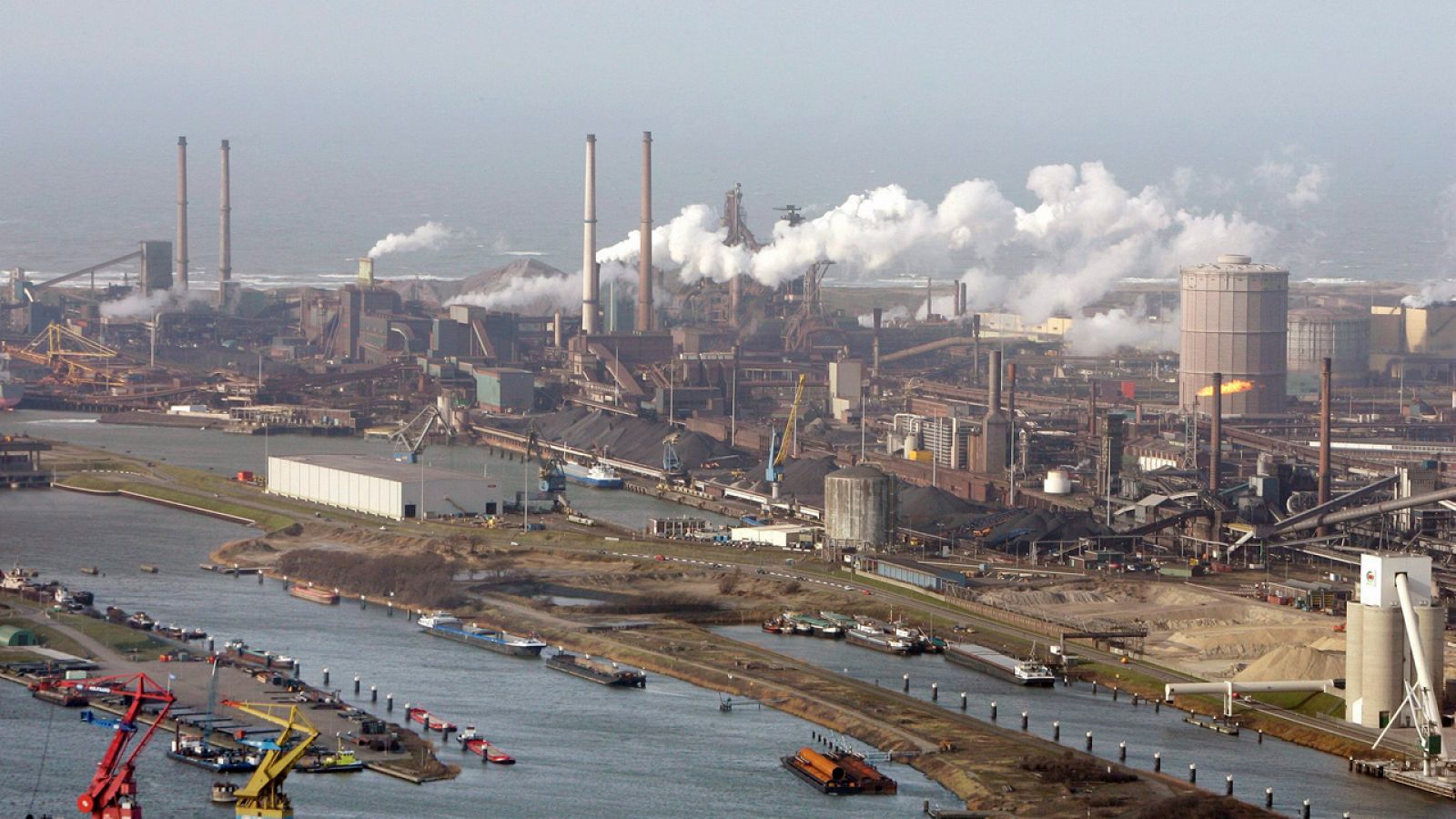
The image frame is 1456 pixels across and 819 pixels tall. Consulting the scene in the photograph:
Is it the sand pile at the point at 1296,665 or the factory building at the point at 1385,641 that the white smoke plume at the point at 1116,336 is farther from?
the factory building at the point at 1385,641

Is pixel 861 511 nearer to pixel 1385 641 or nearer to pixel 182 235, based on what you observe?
pixel 1385 641

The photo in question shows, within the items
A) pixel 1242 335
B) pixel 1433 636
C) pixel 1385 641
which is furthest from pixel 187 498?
pixel 1433 636

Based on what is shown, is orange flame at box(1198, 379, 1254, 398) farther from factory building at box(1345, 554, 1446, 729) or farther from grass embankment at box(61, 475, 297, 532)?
factory building at box(1345, 554, 1446, 729)

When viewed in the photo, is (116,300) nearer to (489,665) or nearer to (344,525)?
(344,525)

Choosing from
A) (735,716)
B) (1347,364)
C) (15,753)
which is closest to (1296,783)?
(735,716)

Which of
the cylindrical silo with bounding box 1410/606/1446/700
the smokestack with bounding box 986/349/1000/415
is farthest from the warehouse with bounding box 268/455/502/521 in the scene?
Answer: the cylindrical silo with bounding box 1410/606/1446/700

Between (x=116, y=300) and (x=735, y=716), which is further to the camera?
(x=116, y=300)
